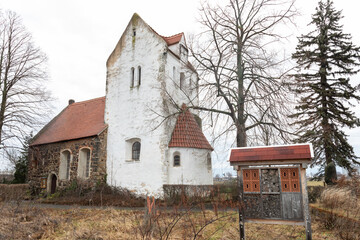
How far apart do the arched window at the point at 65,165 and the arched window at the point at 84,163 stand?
1.65 m

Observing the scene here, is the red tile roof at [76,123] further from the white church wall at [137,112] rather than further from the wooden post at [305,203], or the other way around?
the wooden post at [305,203]

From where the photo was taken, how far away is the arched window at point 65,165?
19.3 m

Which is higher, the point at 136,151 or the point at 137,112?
the point at 137,112

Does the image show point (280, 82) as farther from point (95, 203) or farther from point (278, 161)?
point (95, 203)

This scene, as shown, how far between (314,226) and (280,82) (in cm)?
640

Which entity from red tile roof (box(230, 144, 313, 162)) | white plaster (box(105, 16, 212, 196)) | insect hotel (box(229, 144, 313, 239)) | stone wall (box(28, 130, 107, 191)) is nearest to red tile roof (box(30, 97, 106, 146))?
stone wall (box(28, 130, 107, 191))

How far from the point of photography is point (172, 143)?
15.6m

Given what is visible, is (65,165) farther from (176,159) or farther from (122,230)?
(122,230)

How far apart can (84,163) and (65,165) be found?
2.10 m

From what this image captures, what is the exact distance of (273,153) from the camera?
6.58 m

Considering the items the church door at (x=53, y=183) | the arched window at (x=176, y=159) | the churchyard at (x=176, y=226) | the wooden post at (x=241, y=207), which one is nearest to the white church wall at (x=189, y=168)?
the arched window at (x=176, y=159)

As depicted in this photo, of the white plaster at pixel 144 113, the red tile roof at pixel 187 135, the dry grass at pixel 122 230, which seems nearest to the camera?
the dry grass at pixel 122 230

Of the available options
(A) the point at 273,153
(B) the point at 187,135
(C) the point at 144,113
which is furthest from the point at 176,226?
(C) the point at 144,113

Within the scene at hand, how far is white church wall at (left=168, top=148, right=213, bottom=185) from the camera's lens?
598 inches
